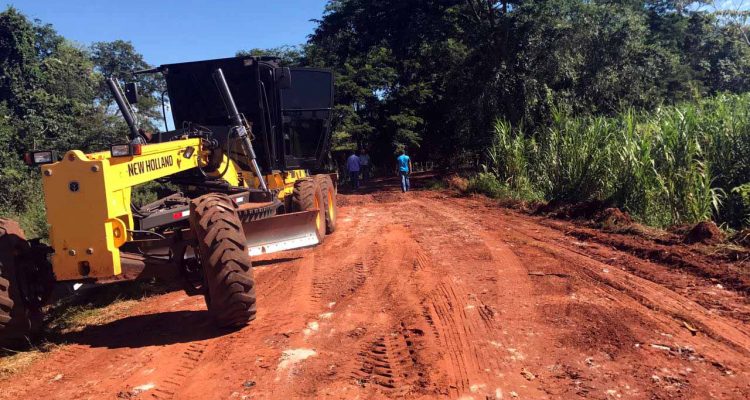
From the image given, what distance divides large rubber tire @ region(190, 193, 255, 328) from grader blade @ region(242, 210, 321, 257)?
1.26 meters

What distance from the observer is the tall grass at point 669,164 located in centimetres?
852

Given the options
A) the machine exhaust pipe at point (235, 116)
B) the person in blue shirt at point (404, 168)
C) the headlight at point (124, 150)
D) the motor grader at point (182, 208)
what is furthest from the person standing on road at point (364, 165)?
the headlight at point (124, 150)

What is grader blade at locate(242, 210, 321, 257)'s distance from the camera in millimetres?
6180

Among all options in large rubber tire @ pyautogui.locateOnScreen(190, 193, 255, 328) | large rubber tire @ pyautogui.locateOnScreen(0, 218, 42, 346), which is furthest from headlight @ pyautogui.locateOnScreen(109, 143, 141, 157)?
large rubber tire @ pyautogui.locateOnScreen(0, 218, 42, 346)

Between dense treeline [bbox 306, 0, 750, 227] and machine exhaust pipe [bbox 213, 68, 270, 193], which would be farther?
dense treeline [bbox 306, 0, 750, 227]

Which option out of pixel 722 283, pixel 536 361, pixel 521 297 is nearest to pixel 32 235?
pixel 521 297

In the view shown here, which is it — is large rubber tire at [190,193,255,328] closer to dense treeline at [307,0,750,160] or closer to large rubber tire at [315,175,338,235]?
large rubber tire at [315,175,338,235]

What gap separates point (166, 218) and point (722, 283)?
5.74 m

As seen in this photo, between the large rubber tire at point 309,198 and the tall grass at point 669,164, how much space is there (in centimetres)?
539

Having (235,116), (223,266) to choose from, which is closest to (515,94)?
(235,116)

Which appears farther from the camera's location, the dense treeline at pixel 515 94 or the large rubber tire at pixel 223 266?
the dense treeline at pixel 515 94

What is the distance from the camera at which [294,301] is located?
562cm

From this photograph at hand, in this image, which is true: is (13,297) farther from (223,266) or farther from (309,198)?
(309,198)

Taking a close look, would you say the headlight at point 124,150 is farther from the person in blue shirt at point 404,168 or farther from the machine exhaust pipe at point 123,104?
the person in blue shirt at point 404,168
